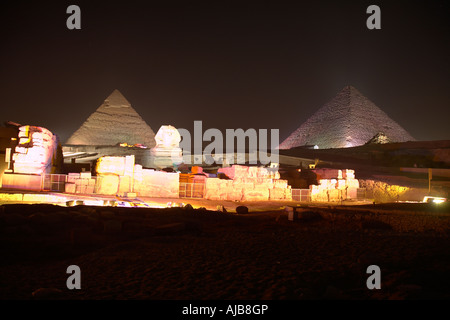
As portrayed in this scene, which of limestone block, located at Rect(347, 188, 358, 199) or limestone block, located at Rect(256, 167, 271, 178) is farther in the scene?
limestone block, located at Rect(347, 188, 358, 199)

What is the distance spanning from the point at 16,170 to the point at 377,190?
17.0 m

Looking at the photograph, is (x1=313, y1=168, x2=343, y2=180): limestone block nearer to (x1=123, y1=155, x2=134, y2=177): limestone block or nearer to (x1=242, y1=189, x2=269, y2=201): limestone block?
(x1=242, y1=189, x2=269, y2=201): limestone block

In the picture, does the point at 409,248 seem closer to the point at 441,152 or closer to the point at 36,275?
the point at 36,275

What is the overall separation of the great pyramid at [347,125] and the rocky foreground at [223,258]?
159 ft

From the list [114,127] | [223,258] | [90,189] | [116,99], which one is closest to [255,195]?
[90,189]

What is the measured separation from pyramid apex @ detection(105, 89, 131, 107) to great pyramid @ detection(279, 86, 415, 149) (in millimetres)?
29916

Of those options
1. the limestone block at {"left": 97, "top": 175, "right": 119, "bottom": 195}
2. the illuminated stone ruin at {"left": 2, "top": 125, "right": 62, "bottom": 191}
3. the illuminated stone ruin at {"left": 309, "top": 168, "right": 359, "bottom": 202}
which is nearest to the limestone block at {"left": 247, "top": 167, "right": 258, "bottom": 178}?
the illuminated stone ruin at {"left": 309, "top": 168, "right": 359, "bottom": 202}

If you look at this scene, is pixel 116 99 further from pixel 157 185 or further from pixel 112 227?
pixel 112 227

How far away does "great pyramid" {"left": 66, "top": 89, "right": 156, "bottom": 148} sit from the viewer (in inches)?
1932

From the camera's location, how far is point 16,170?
1251 cm

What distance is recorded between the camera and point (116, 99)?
4844 cm
